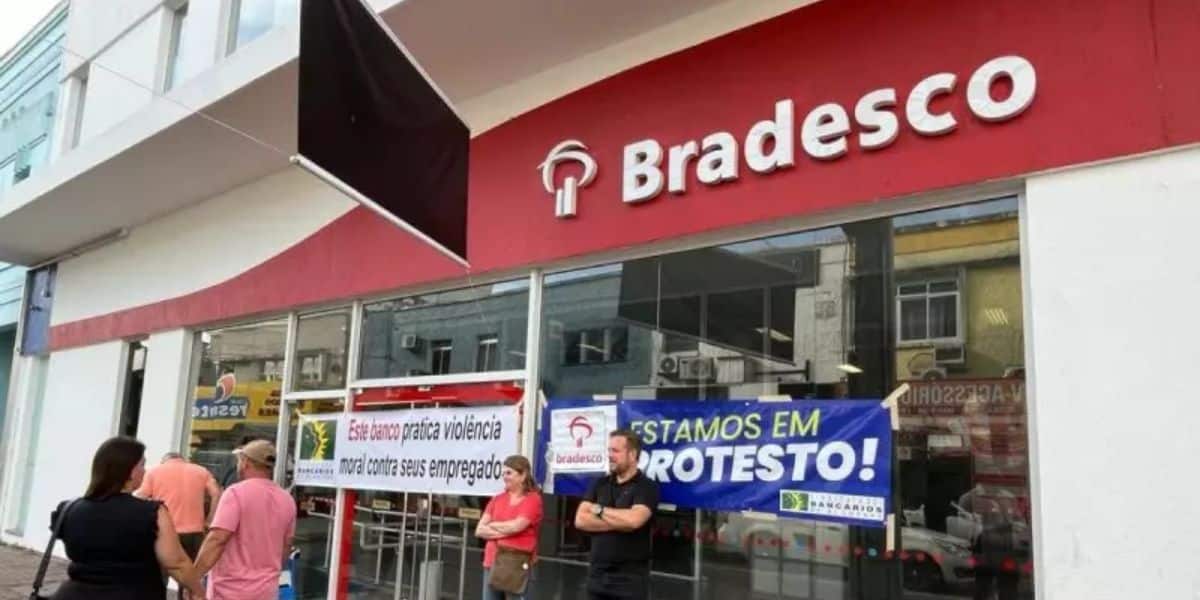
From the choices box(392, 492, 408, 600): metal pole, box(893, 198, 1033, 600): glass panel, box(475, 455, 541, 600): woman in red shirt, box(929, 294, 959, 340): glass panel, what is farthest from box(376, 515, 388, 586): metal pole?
box(929, 294, 959, 340): glass panel

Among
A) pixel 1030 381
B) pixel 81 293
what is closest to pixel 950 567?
pixel 1030 381

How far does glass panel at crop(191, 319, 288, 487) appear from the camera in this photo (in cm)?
954

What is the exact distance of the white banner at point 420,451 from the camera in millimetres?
6788

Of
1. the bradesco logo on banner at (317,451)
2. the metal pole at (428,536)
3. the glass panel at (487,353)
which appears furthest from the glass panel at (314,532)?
the glass panel at (487,353)

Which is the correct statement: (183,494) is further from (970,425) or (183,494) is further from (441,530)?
(970,425)

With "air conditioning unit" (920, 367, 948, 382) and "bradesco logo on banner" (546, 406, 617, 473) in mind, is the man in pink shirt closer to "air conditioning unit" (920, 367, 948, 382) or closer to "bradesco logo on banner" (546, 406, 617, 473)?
"bradesco logo on banner" (546, 406, 617, 473)

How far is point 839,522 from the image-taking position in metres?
4.86

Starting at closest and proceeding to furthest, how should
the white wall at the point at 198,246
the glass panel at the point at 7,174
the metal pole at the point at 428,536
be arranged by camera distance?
the metal pole at the point at 428,536 → the white wall at the point at 198,246 → the glass panel at the point at 7,174

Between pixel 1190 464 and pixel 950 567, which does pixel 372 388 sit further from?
pixel 1190 464

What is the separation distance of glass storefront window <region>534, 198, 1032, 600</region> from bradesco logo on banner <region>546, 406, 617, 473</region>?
185 millimetres

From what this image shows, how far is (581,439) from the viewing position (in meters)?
6.23

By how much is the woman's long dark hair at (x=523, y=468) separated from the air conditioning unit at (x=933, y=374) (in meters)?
2.65

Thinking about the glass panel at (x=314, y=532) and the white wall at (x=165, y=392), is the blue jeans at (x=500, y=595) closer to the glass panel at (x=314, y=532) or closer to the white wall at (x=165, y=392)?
the glass panel at (x=314, y=532)

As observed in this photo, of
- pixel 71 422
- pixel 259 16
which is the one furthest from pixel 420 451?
pixel 71 422
